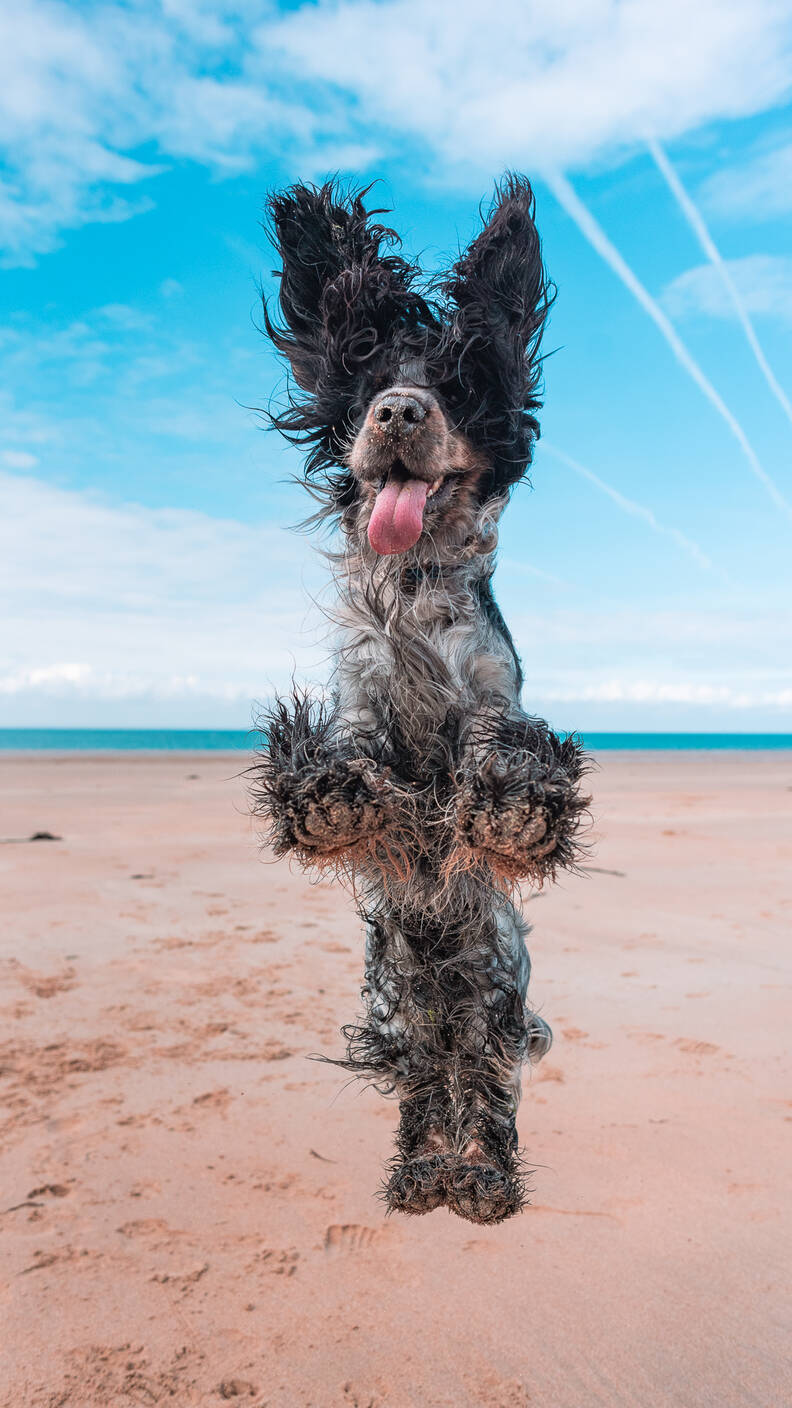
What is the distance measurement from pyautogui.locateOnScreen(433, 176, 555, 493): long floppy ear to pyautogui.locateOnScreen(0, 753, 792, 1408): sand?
2.50m

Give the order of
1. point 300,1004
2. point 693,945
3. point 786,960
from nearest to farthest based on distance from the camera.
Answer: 1. point 300,1004
2. point 786,960
3. point 693,945

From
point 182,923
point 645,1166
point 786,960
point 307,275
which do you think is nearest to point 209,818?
point 182,923

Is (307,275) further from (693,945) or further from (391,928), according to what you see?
(693,945)

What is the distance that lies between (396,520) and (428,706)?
0.66m

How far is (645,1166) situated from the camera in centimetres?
452

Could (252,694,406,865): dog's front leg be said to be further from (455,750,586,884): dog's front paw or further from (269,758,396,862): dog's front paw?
(455,750,586,884): dog's front paw

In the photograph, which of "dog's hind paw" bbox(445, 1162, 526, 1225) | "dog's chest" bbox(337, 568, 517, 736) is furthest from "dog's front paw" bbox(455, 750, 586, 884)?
"dog's hind paw" bbox(445, 1162, 526, 1225)

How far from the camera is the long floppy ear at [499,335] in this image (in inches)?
125

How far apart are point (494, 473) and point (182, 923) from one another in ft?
22.0

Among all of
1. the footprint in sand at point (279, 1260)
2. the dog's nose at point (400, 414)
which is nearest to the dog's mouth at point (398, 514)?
the dog's nose at point (400, 414)

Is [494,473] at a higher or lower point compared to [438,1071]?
higher

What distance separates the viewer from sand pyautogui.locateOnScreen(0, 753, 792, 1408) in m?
3.28

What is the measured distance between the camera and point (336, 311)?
10.8 ft

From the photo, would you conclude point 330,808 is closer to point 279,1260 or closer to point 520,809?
point 520,809
